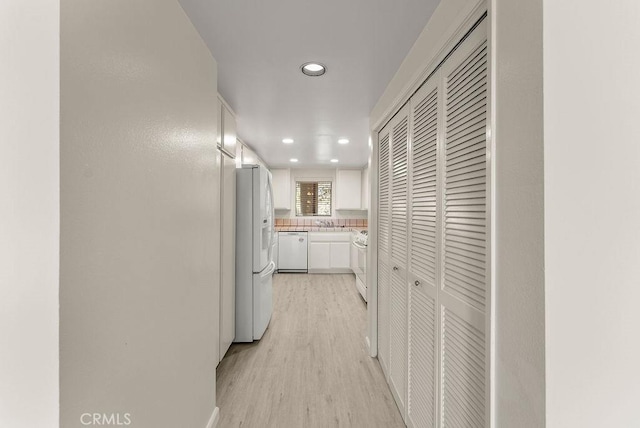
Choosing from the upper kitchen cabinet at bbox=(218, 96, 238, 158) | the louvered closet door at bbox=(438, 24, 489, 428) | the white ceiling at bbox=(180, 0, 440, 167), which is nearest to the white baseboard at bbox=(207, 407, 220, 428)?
the louvered closet door at bbox=(438, 24, 489, 428)

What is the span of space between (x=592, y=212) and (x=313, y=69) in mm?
1778

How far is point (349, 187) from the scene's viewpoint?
6625 millimetres

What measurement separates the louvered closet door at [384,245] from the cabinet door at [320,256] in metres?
3.70

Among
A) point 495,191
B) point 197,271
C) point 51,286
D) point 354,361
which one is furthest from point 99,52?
point 354,361

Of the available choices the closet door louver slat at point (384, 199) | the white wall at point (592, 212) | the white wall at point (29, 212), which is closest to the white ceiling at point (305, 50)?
the closet door louver slat at point (384, 199)

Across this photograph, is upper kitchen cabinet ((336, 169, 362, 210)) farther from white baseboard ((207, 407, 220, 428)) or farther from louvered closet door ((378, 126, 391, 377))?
white baseboard ((207, 407, 220, 428))

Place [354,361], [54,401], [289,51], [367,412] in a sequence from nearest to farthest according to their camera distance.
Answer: [54,401], [289,51], [367,412], [354,361]

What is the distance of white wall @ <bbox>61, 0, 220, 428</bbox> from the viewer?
69 centimetres

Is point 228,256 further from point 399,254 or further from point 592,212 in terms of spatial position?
point 592,212

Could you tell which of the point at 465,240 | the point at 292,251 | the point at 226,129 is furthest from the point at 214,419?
the point at 292,251

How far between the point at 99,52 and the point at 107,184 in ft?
1.10

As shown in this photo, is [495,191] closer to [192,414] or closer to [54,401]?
[54,401]

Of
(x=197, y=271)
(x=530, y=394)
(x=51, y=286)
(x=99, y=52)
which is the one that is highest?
(x=99, y=52)

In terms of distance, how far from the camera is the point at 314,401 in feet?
6.68
